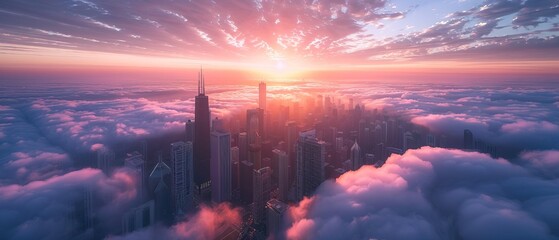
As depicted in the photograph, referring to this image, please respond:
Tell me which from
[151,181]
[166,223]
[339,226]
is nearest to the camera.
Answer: [339,226]

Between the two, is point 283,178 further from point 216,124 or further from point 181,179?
point 216,124

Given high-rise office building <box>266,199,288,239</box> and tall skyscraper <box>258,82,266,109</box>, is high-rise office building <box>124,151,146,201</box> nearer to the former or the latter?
high-rise office building <box>266,199,288,239</box>

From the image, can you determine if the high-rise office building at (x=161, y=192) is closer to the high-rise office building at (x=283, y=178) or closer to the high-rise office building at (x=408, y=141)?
the high-rise office building at (x=283, y=178)

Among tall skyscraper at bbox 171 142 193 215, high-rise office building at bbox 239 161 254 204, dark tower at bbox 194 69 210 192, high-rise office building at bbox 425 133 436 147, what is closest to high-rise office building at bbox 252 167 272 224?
high-rise office building at bbox 239 161 254 204

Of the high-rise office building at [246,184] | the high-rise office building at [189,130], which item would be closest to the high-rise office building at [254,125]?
the high-rise office building at [189,130]

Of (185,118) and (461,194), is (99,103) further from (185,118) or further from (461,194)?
(461,194)

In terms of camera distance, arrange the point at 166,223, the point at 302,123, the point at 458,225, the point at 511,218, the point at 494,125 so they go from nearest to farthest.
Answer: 1. the point at 511,218
2. the point at 458,225
3. the point at 166,223
4. the point at 494,125
5. the point at 302,123

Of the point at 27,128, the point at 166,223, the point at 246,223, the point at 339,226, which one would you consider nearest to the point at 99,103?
the point at 27,128
